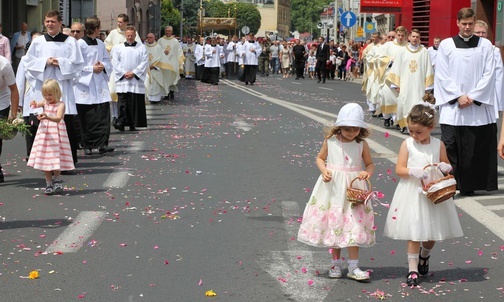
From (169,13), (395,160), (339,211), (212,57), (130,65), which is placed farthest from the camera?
(169,13)

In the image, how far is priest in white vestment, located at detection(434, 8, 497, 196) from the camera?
11.8m

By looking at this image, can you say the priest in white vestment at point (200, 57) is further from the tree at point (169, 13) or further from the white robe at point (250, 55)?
the tree at point (169, 13)

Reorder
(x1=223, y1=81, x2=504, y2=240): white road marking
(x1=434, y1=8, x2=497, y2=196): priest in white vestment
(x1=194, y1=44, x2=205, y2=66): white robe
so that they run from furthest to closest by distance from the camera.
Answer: (x1=194, y1=44, x2=205, y2=66): white robe
(x1=434, y1=8, x2=497, y2=196): priest in white vestment
(x1=223, y1=81, x2=504, y2=240): white road marking

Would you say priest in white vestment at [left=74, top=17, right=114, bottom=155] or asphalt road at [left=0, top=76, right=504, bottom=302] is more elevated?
priest in white vestment at [left=74, top=17, right=114, bottom=155]

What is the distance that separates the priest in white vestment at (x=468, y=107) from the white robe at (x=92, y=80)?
577 centimetres

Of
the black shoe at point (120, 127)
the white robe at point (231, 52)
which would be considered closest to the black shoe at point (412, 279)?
the black shoe at point (120, 127)

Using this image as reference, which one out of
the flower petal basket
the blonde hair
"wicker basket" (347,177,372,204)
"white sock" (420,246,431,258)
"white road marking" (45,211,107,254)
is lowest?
"white road marking" (45,211,107,254)

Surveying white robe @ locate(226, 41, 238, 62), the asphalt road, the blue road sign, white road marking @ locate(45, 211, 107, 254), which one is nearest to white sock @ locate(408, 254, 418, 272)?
the asphalt road

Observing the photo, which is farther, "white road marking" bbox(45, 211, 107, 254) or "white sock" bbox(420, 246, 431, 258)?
"white road marking" bbox(45, 211, 107, 254)

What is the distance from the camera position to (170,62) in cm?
3033

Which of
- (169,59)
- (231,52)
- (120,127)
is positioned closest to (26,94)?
(120,127)

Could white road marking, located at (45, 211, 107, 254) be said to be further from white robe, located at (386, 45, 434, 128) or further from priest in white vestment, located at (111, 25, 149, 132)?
white robe, located at (386, 45, 434, 128)

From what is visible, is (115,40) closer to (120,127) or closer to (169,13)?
(120,127)

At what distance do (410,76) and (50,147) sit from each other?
28.6 feet
